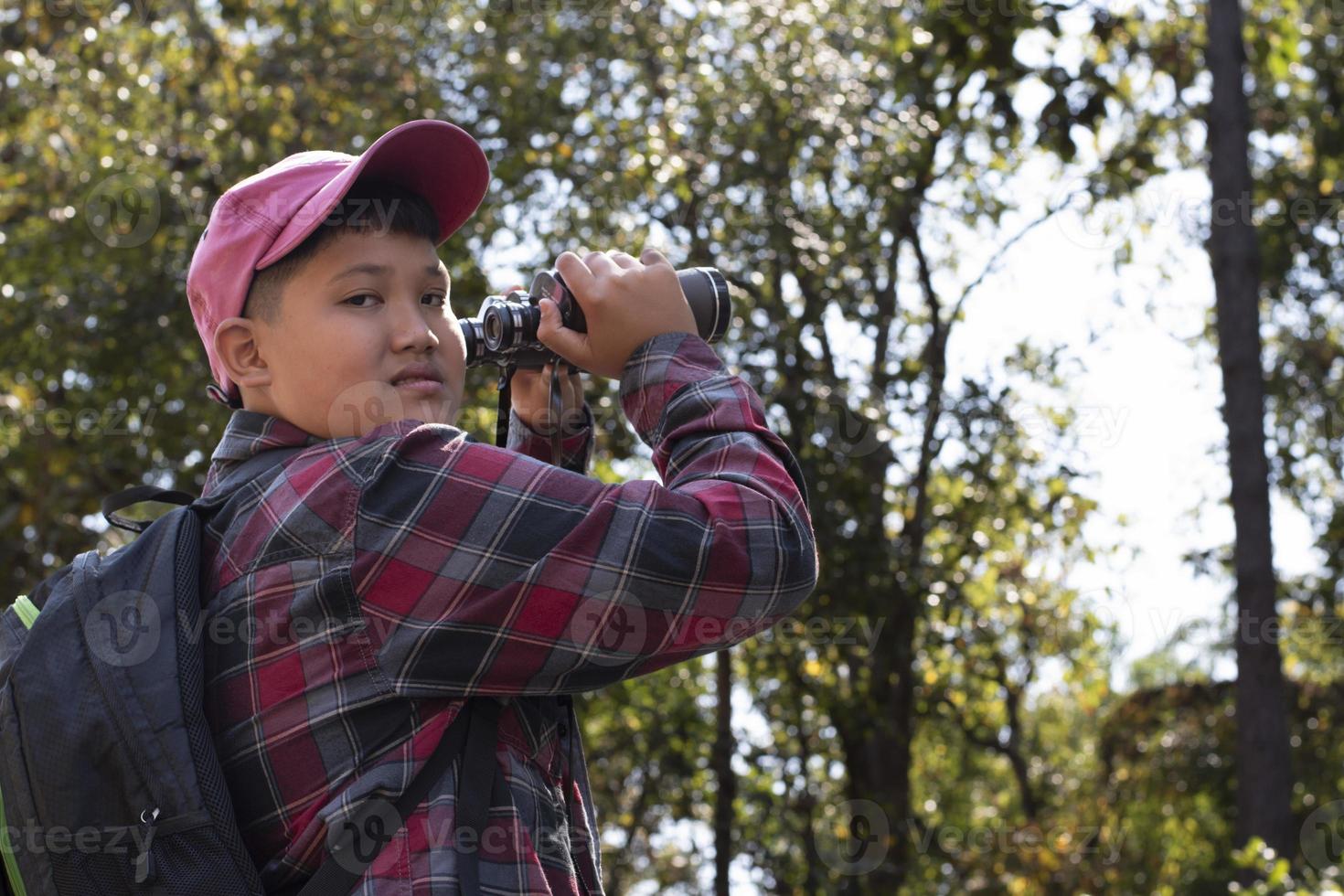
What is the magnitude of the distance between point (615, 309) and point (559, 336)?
8 cm

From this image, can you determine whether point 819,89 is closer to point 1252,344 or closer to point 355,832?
point 1252,344

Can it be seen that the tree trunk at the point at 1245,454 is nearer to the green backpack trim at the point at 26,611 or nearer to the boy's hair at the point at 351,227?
the boy's hair at the point at 351,227

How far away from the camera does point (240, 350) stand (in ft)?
5.88

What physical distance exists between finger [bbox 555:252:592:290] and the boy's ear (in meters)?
0.37

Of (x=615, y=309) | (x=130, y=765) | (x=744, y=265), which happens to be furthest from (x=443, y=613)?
(x=744, y=265)

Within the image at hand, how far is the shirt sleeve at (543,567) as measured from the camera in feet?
4.90

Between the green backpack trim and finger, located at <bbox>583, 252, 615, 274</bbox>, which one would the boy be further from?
the green backpack trim

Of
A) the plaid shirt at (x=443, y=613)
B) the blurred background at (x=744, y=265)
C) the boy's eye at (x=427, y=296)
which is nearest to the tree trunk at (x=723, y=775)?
the blurred background at (x=744, y=265)

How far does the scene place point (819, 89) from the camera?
23.6ft

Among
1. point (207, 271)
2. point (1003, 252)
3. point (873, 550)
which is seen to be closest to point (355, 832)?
point (207, 271)

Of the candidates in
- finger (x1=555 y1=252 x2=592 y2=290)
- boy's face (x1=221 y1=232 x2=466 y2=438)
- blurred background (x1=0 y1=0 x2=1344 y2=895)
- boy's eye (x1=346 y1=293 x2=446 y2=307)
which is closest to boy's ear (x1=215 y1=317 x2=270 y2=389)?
boy's face (x1=221 y1=232 x2=466 y2=438)

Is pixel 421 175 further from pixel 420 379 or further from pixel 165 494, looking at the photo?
pixel 165 494

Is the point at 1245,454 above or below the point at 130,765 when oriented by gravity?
above

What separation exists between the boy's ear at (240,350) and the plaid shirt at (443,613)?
22cm
